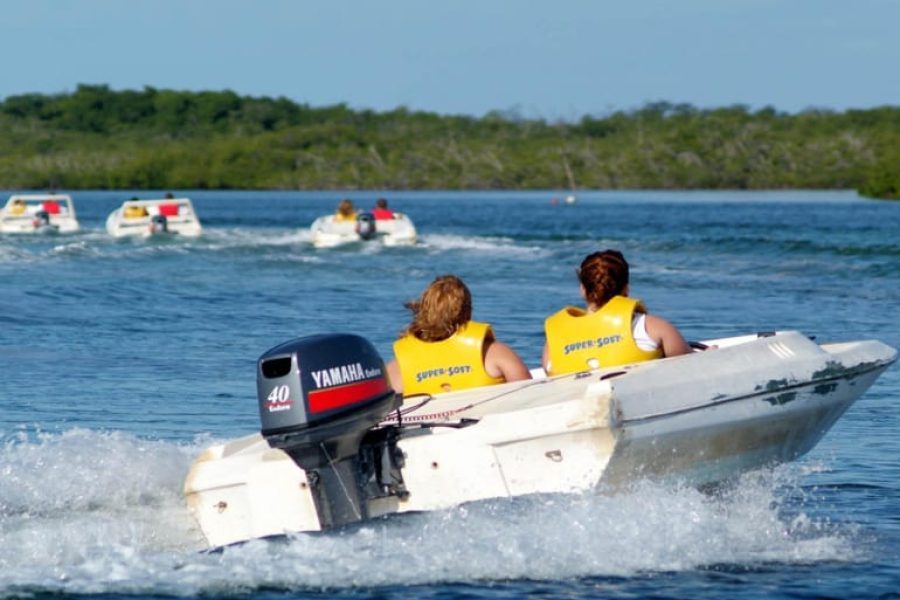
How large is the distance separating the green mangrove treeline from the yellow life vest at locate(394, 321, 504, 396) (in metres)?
94.3

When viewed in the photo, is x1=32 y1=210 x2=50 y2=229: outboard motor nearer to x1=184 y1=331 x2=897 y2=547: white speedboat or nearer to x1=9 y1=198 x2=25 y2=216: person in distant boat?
x1=9 y1=198 x2=25 y2=216: person in distant boat

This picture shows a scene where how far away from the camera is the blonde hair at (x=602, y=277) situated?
30.2 feet

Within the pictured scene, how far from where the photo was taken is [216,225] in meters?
56.8

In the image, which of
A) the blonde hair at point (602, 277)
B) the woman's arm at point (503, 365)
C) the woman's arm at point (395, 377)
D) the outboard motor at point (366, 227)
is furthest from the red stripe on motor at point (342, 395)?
the outboard motor at point (366, 227)

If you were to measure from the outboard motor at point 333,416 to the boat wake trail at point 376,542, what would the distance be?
0.60 ft

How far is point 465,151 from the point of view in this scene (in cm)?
12038

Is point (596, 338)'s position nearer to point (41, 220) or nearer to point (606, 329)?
point (606, 329)

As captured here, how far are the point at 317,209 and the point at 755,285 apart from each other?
5341 cm

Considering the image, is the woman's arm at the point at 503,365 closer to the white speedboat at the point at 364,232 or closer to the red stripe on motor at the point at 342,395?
the red stripe on motor at the point at 342,395

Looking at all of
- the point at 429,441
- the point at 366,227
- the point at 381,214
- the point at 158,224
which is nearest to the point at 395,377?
the point at 429,441

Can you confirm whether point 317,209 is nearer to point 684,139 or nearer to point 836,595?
point 684,139

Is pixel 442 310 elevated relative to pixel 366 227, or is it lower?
elevated

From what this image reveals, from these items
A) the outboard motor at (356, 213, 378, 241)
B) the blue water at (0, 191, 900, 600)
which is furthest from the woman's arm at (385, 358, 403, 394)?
the outboard motor at (356, 213, 378, 241)

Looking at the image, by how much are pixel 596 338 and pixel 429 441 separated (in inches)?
52.0
